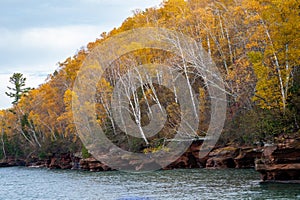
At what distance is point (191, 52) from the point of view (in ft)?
124

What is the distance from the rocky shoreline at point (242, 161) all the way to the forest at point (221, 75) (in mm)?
1007

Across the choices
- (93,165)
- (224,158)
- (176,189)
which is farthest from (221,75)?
(93,165)

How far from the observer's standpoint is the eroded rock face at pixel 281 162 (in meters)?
25.3

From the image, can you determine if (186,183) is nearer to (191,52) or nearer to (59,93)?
(191,52)

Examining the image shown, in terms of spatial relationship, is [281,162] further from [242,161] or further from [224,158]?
[224,158]

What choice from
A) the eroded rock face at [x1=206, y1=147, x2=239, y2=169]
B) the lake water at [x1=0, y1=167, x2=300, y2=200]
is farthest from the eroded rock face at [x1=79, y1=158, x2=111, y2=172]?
the eroded rock face at [x1=206, y1=147, x2=239, y2=169]

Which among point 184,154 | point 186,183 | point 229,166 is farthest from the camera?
point 184,154

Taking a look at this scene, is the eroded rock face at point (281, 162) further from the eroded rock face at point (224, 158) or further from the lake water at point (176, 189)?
the eroded rock face at point (224, 158)

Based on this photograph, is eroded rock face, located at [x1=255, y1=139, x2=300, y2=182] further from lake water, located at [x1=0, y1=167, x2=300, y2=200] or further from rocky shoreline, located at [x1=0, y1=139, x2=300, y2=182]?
lake water, located at [x1=0, y1=167, x2=300, y2=200]

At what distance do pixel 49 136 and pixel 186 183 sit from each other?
50869mm

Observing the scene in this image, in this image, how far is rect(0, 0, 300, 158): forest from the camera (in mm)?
28814

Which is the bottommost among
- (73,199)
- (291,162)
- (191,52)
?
(73,199)

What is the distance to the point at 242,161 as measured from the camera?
118 feet

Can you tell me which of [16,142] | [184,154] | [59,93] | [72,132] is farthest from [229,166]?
[16,142]
